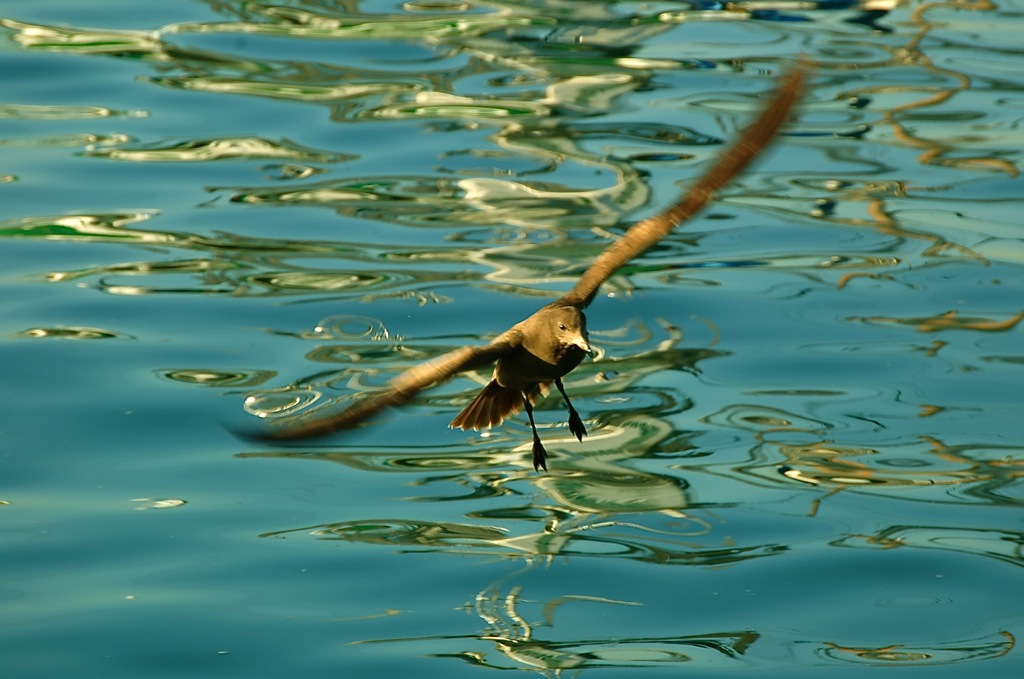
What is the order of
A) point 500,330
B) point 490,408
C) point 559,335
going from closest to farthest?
point 559,335 → point 490,408 → point 500,330

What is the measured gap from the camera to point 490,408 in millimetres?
6273

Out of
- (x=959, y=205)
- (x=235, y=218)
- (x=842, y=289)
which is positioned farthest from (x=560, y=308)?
(x=959, y=205)

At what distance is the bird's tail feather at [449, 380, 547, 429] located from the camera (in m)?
6.25

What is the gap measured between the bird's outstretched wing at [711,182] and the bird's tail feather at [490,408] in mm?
531

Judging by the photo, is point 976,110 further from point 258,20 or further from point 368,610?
point 368,610

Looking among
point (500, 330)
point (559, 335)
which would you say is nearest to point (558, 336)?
point (559, 335)

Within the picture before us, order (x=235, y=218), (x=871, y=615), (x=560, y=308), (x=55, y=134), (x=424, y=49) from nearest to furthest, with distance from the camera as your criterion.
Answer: (x=560, y=308)
(x=871, y=615)
(x=235, y=218)
(x=55, y=134)
(x=424, y=49)

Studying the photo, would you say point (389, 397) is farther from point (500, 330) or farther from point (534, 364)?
point (500, 330)

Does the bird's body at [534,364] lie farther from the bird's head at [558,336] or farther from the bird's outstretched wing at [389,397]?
the bird's outstretched wing at [389,397]

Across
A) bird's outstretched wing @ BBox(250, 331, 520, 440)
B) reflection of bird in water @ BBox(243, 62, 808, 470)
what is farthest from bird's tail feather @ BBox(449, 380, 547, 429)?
bird's outstretched wing @ BBox(250, 331, 520, 440)

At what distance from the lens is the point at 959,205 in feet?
33.2

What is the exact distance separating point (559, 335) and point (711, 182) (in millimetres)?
925

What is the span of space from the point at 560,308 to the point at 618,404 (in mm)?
2173

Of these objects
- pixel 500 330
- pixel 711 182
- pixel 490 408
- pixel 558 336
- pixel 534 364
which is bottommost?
pixel 500 330
